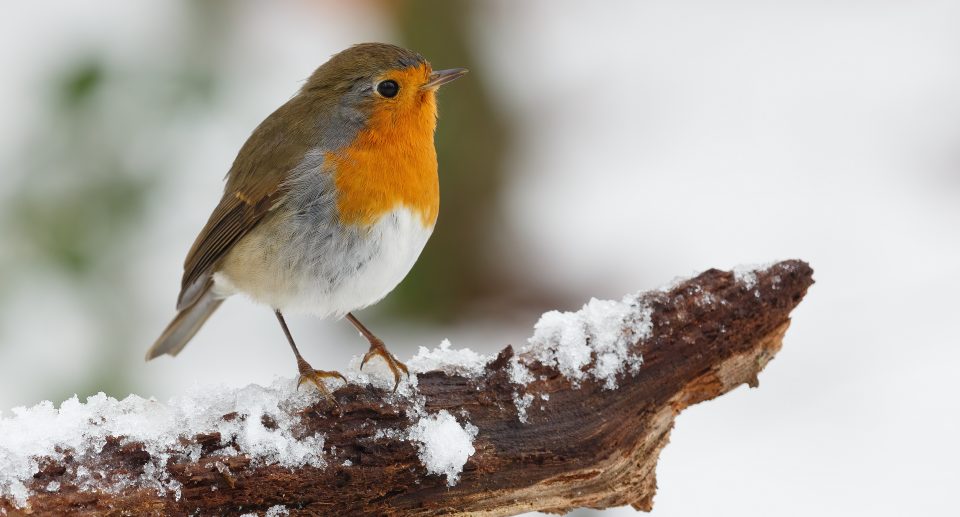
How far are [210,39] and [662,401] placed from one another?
2579 mm

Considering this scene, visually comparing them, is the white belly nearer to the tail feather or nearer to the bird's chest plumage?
the bird's chest plumage

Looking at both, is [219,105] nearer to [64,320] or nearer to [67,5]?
[64,320]

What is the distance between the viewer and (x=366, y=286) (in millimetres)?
2770

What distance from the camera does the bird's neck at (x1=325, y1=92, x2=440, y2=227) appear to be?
8.87ft

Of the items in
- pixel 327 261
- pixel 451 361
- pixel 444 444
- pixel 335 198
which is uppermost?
pixel 335 198

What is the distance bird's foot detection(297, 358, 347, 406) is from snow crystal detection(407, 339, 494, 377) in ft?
0.65

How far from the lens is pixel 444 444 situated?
2240mm

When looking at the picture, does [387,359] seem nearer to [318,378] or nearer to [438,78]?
[318,378]

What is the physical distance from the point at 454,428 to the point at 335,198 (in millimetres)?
776

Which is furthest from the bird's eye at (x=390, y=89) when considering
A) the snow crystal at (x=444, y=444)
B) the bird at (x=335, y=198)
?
the snow crystal at (x=444, y=444)

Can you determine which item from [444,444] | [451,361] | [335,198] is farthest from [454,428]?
[335,198]

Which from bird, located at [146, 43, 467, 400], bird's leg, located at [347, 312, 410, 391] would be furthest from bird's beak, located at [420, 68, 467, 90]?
bird's leg, located at [347, 312, 410, 391]

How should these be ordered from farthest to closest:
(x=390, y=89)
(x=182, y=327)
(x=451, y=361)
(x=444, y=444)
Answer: (x=182, y=327) → (x=390, y=89) → (x=451, y=361) → (x=444, y=444)

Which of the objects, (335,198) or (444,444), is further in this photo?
(335,198)
